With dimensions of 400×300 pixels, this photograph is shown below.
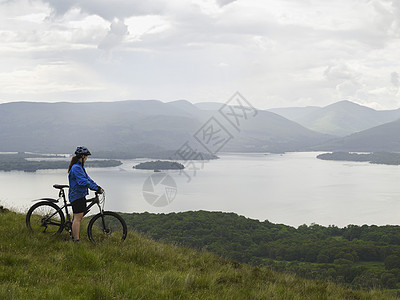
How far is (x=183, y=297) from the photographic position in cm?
573

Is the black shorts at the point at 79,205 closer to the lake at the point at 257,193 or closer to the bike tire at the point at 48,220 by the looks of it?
the bike tire at the point at 48,220

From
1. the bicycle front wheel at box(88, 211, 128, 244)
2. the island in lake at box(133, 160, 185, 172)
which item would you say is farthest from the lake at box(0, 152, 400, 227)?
the bicycle front wheel at box(88, 211, 128, 244)

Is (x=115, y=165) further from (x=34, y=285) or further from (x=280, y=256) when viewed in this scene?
(x=34, y=285)

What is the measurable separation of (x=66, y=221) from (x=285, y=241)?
55.1 m

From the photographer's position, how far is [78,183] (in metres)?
8.08

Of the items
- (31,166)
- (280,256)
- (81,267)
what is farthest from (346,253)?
(31,166)

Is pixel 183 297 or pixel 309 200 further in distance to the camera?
pixel 309 200

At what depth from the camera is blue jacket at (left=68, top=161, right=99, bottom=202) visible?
8.04m

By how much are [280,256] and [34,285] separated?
2011 inches

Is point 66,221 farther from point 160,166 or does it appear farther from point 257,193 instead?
point 160,166

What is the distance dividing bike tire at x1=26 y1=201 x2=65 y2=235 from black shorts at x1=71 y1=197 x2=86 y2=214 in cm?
73

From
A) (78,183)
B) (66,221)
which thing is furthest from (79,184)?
(66,221)

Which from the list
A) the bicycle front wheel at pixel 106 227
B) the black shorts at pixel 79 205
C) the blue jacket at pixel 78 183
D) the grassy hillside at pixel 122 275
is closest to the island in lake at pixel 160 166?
the bicycle front wheel at pixel 106 227

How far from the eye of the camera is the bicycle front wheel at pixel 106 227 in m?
8.65
